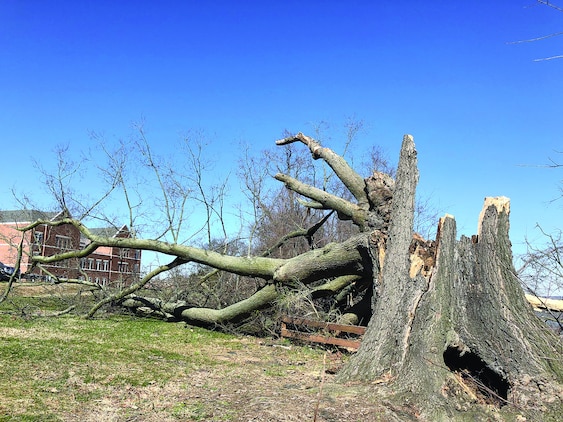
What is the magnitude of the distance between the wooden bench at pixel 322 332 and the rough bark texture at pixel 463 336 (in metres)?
2.75

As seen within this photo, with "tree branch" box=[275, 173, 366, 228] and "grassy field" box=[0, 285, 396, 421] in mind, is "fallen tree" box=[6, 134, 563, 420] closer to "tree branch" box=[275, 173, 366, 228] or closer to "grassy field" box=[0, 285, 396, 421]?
"grassy field" box=[0, 285, 396, 421]

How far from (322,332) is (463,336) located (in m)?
4.49

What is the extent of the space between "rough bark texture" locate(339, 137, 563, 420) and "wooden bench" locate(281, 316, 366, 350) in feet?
9.01

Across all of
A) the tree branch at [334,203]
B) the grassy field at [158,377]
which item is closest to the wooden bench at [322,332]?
the grassy field at [158,377]

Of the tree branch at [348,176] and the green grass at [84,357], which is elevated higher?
the tree branch at [348,176]

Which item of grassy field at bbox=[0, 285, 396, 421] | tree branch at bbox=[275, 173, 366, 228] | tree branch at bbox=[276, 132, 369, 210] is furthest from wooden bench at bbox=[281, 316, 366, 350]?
tree branch at bbox=[276, 132, 369, 210]

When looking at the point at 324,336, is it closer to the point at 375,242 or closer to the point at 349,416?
the point at 375,242

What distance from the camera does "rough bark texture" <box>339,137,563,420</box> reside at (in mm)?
4586

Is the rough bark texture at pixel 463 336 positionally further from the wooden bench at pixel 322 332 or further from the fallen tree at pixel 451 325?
the wooden bench at pixel 322 332

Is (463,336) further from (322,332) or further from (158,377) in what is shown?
(322,332)

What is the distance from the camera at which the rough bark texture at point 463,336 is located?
15.0 feet

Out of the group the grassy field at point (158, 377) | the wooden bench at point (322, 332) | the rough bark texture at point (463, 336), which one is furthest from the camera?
the wooden bench at point (322, 332)

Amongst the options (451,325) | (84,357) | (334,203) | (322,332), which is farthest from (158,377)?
(334,203)

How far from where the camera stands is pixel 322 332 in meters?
9.10
